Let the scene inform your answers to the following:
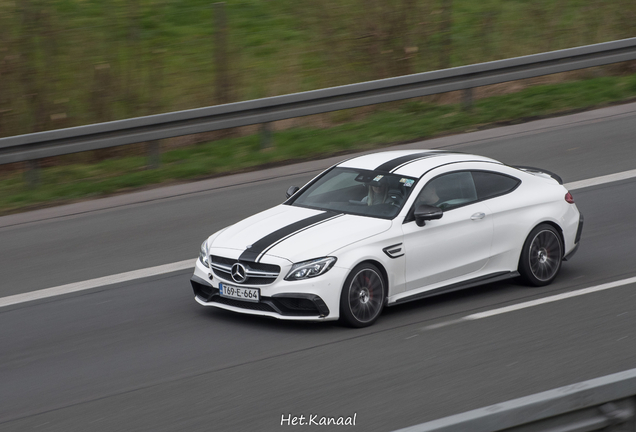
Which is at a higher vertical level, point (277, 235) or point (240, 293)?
point (277, 235)

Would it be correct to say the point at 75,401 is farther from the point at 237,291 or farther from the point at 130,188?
the point at 130,188

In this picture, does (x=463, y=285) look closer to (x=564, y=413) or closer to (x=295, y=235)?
(x=295, y=235)

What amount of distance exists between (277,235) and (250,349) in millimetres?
1167

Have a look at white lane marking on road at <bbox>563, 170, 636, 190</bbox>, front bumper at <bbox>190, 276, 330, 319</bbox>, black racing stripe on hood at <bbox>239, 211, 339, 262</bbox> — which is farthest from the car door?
white lane marking on road at <bbox>563, 170, 636, 190</bbox>

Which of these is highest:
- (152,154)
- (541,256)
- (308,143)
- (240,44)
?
(240,44)

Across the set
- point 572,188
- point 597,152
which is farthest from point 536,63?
point 572,188

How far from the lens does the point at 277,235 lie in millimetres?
8320

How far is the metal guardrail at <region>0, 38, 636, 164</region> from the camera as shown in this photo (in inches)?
541

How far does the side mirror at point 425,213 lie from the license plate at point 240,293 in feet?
5.54

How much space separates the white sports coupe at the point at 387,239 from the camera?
7969 millimetres

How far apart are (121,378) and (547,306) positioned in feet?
13.4

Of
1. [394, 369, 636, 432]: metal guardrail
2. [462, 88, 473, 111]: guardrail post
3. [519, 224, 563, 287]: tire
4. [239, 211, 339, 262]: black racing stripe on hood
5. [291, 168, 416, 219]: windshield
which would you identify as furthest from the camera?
[462, 88, 473, 111]: guardrail post

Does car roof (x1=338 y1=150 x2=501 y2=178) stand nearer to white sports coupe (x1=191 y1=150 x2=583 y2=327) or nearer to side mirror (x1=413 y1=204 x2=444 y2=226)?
white sports coupe (x1=191 y1=150 x2=583 y2=327)

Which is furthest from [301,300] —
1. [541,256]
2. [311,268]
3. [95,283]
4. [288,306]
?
[95,283]
